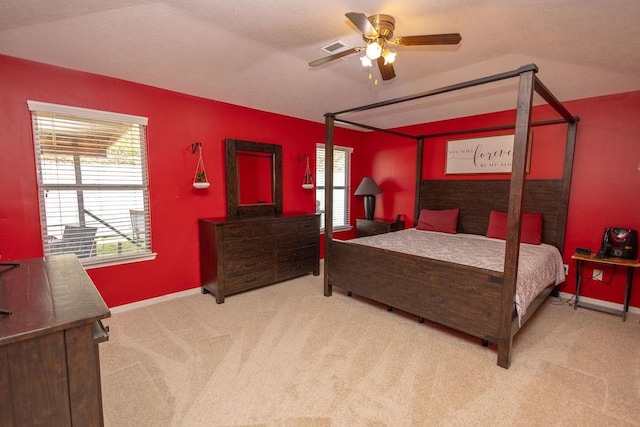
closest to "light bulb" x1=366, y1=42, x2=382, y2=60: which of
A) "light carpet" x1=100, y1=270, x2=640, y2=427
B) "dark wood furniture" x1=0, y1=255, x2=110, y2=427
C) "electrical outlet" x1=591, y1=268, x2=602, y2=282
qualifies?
"dark wood furniture" x1=0, y1=255, x2=110, y2=427

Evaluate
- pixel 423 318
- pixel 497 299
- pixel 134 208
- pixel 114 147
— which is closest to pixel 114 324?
pixel 134 208

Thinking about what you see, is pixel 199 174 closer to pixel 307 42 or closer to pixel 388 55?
pixel 307 42

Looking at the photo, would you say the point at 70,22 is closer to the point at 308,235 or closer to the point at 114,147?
the point at 114,147

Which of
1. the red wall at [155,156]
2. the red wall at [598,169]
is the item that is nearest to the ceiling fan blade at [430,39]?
the red wall at [155,156]

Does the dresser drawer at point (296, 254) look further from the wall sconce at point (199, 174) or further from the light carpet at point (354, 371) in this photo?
the wall sconce at point (199, 174)

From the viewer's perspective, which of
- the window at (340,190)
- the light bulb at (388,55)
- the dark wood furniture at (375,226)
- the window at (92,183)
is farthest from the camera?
the window at (340,190)

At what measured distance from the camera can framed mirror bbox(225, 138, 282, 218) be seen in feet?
12.1

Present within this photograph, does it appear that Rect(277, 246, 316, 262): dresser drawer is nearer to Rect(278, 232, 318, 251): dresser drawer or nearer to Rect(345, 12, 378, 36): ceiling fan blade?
Rect(278, 232, 318, 251): dresser drawer

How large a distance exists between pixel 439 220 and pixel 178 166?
3.47 meters

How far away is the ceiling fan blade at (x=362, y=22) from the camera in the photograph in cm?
152

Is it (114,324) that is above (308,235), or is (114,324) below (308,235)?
below

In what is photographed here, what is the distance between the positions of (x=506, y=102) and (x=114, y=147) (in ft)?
14.3

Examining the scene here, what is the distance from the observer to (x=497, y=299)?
2182mm

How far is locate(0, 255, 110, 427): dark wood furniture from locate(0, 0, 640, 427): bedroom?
6.13ft
